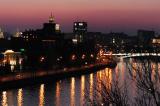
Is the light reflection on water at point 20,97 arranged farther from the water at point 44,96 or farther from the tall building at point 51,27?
the tall building at point 51,27

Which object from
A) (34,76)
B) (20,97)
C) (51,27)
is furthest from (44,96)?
(51,27)

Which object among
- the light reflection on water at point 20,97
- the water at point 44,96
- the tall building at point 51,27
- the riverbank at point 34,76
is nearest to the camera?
the water at point 44,96

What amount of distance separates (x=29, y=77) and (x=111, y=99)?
12702mm

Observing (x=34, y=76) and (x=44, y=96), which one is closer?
(x=44, y=96)

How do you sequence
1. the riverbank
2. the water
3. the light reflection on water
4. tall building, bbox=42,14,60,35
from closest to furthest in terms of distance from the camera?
the water
the light reflection on water
the riverbank
tall building, bbox=42,14,60,35

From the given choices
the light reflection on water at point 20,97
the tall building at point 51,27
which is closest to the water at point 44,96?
the light reflection on water at point 20,97

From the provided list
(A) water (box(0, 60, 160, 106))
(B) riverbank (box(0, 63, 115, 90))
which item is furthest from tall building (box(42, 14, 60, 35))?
(A) water (box(0, 60, 160, 106))

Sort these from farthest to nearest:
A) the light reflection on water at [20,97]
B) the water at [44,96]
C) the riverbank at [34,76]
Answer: the riverbank at [34,76], the light reflection on water at [20,97], the water at [44,96]

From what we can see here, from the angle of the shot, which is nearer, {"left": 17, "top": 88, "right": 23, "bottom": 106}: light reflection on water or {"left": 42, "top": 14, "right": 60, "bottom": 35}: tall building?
{"left": 17, "top": 88, "right": 23, "bottom": 106}: light reflection on water

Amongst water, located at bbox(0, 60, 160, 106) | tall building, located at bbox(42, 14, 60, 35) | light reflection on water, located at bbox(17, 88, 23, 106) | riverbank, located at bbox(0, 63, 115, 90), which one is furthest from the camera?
tall building, located at bbox(42, 14, 60, 35)

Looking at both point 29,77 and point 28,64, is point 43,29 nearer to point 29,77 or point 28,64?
point 28,64

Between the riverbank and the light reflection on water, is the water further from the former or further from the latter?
the riverbank

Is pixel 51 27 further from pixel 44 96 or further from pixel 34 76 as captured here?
pixel 44 96

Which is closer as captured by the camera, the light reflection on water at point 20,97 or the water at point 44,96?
the water at point 44,96
